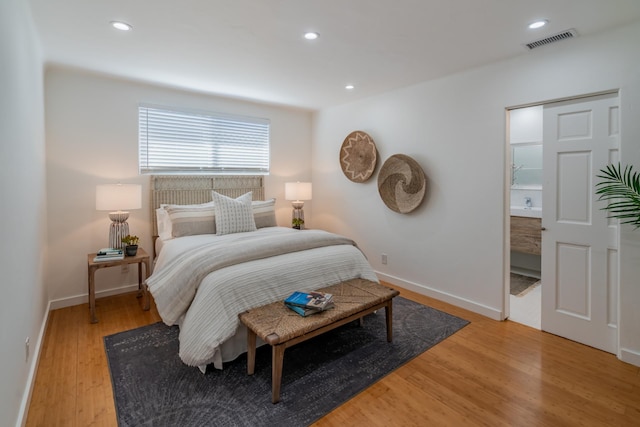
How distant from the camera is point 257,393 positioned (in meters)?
2.05

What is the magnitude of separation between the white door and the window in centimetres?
349

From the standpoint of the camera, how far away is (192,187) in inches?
162

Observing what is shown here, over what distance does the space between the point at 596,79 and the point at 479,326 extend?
221 centimetres

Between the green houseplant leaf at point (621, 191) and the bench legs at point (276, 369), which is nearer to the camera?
the bench legs at point (276, 369)

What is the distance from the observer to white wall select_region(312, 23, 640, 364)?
2.39m

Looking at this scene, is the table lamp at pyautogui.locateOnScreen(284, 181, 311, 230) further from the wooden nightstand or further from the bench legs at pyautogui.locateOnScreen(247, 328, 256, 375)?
the bench legs at pyautogui.locateOnScreen(247, 328, 256, 375)

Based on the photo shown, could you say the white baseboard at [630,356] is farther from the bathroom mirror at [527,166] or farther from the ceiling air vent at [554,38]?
the bathroom mirror at [527,166]

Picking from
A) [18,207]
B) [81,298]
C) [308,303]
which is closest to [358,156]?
[308,303]

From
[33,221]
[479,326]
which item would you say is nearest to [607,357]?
[479,326]

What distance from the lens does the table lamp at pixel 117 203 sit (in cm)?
320

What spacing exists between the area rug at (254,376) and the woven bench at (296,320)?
0.44 feet

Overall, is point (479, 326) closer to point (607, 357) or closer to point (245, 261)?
point (607, 357)

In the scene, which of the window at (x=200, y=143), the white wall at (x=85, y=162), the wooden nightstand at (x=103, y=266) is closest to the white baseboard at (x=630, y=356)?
the wooden nightstand at (x=103, y=266)

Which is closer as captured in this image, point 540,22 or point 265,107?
point 540,22
